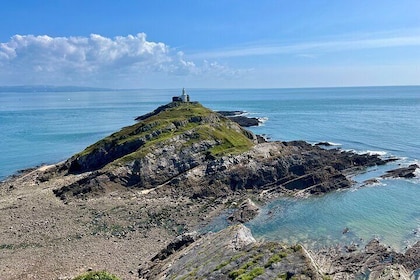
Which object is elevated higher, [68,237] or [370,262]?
[370,262]

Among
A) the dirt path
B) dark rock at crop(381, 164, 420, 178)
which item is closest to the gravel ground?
the dirt path

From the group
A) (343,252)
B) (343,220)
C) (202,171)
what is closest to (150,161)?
(202,171)

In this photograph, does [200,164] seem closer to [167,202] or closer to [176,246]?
[167,202]

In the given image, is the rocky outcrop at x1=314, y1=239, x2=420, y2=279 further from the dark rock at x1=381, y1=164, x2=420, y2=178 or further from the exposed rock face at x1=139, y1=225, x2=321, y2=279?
the dark rock at x1=381, y1=164, x2=420, y2=178

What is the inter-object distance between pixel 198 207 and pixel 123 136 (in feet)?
106

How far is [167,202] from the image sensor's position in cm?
5994

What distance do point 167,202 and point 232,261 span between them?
1202 inches

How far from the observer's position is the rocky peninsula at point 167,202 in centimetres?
3528

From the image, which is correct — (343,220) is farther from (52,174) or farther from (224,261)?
(52,174)

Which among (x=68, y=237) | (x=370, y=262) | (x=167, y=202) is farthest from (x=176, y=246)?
(x=370, y=262)

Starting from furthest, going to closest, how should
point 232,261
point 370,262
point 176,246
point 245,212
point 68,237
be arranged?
1. point 245,212
2. point 68,237
3. point 176,246
4. point 370,262
5. point 232,261

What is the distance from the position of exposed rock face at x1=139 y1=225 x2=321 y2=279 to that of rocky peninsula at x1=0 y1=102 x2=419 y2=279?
0.35ft

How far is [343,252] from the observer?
138ft

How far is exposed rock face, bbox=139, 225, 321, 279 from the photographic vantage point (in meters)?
27.0
